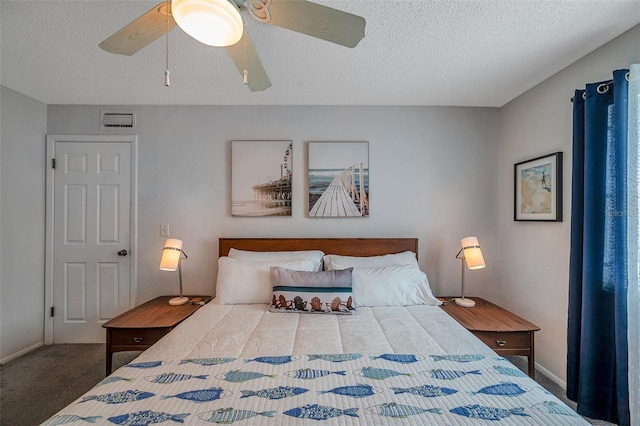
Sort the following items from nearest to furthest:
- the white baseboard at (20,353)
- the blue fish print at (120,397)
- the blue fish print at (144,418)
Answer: the blue fish print at (144,418) → the blue fish print at (120,397) → the white baseboard at (20,353)

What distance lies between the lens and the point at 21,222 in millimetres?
2711

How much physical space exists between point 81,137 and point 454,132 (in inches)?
143

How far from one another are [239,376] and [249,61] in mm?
1512

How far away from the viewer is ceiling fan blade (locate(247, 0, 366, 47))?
3.88 feet

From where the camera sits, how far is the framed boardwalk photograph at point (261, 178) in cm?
290

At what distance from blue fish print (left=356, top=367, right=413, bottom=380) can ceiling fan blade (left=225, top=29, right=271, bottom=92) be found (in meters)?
→ 1.50

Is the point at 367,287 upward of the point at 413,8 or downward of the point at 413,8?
downward

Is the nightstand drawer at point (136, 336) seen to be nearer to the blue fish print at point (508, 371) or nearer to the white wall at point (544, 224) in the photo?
the blue fish print at point (508, 371)

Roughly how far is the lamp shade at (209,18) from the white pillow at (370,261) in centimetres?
186

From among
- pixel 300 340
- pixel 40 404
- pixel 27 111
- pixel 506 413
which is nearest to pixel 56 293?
pixel 40 404

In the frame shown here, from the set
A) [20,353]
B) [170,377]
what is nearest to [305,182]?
[170,377]

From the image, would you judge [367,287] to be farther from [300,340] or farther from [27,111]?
[27,111]

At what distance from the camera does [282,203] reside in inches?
115

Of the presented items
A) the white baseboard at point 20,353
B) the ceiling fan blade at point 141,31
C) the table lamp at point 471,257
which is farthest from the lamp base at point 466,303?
the white baseboard at point 20,353
